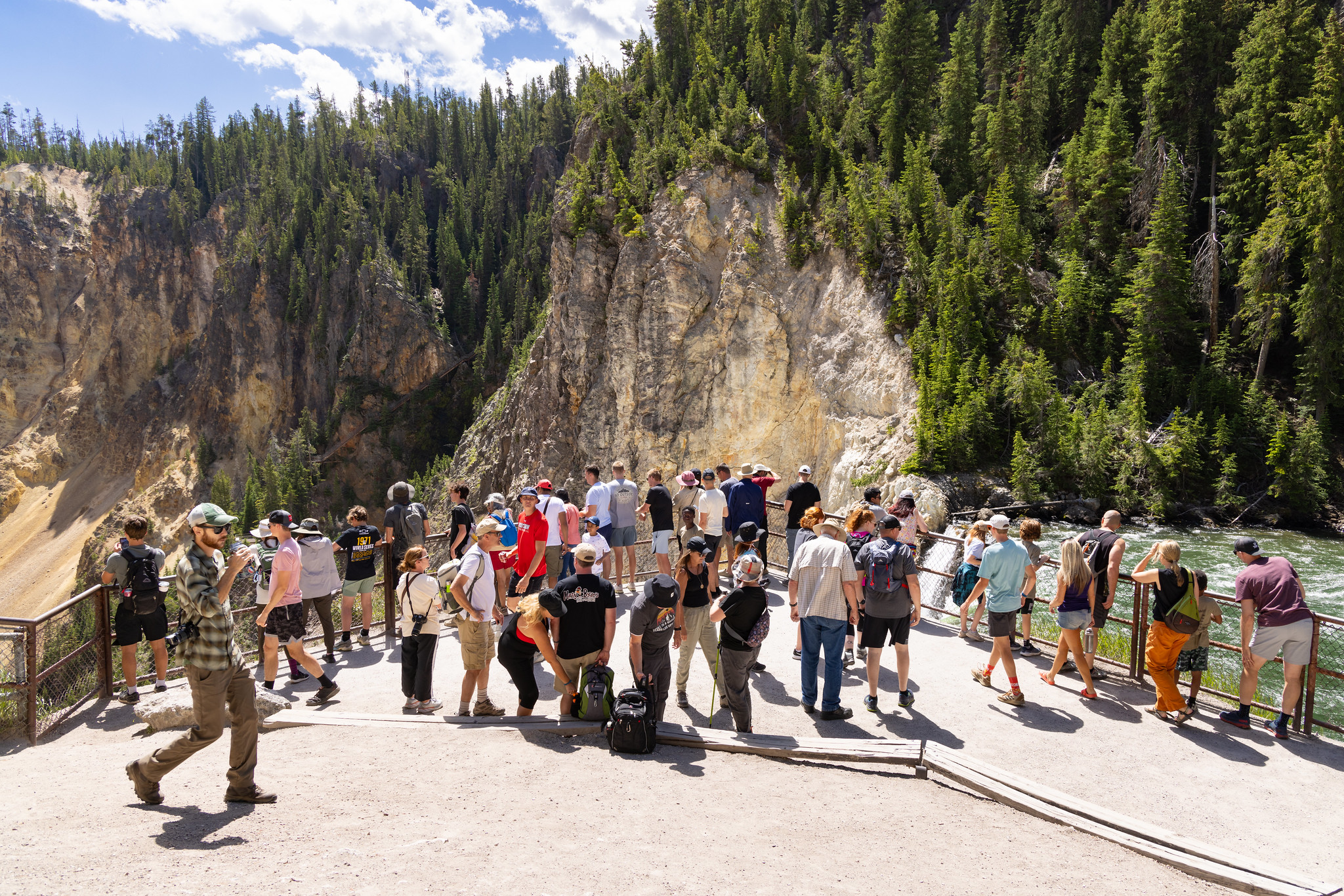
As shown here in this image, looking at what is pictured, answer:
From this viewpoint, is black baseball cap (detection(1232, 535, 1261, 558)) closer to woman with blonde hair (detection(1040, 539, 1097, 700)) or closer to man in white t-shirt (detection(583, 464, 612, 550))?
woman with blonde hair (detection(1040, 539, 1097, 700))

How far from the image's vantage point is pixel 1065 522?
21562 mm

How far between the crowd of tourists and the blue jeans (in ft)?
0.05

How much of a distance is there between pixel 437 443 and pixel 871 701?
69.5 meters

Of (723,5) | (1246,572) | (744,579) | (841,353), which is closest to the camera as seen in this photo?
(744,579)

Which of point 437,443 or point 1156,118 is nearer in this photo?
point 1156,118

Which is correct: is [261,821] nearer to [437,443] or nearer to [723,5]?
[723,5]

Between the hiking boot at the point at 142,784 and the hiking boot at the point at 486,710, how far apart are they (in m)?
2.62

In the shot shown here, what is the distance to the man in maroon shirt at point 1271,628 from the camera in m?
6.73

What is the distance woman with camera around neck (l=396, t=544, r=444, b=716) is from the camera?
7.07 metres

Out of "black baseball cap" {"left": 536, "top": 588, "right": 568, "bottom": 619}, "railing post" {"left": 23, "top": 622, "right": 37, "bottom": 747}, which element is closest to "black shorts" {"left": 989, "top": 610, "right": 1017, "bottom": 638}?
"black baseball cap" {"left": 536, "top": 588, "right": 568, "bottom": 619}

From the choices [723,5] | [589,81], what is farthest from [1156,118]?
[589,81]

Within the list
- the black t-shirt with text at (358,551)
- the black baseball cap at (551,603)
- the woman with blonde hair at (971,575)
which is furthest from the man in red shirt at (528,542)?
the woman with blonde hair at (971,575)

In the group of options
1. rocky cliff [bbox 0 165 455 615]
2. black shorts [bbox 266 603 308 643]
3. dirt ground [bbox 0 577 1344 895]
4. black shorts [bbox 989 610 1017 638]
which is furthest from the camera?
rocky cliff [bbox 0 165 455 615]

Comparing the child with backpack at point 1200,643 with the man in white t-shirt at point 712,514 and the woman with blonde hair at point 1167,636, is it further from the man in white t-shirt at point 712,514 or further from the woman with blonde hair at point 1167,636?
the man in white t-shirt at point 712,514
